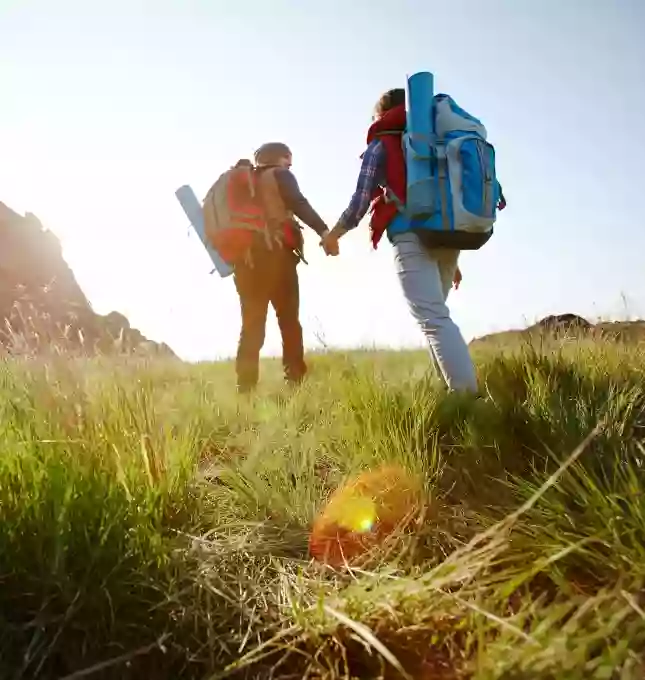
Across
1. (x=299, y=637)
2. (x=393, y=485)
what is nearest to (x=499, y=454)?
(x=393, y=485)

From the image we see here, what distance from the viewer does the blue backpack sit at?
317 cm

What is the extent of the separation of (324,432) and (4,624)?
58.7 inches

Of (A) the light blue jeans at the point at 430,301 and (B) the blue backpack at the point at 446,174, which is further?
(A) the light blue jeans at the point at 430,301

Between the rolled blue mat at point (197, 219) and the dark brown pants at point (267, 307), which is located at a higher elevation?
the rolled blue mat at point (197, 219)

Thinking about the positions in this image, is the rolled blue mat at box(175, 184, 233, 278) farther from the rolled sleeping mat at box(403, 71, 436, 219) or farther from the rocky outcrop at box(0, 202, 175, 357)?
the rolled sleeping mat at box(403, 71, 436, 219)

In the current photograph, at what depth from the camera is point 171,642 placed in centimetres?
133

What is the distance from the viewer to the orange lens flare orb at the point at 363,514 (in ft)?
5.97

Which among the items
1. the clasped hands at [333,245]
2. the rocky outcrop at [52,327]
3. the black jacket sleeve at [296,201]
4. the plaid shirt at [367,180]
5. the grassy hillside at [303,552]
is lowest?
the grassy hillside at [303,552]

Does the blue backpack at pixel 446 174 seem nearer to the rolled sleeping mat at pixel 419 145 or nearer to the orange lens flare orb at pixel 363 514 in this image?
the rolled sleeping mat at pixel 419 145

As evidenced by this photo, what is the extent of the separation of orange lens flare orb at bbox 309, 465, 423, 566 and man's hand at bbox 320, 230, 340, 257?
1.89m

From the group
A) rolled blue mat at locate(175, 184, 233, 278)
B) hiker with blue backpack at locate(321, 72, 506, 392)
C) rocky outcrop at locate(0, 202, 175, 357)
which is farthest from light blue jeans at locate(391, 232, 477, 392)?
rolled blue mat at locate(175, 184, 233, 278)

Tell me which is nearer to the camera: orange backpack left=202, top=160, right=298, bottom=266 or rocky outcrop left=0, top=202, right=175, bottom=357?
rocky outcrop left=0, top=202, right=175, bottom=357

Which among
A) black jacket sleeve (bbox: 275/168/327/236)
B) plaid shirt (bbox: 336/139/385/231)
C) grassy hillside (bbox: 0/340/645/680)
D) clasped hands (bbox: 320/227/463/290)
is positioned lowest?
grassy hillside (bbox: 0/340/645/680)

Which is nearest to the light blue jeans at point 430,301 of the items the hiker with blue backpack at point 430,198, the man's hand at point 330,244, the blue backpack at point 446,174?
the hiker with blue backpack at point 430,198
